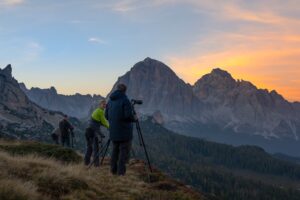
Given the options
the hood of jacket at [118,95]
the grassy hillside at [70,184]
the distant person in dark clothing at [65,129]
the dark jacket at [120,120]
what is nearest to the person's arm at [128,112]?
the dark jacket at [120,120]

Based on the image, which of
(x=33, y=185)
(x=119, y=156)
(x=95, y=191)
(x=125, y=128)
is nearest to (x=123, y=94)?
(x=125, y=128)

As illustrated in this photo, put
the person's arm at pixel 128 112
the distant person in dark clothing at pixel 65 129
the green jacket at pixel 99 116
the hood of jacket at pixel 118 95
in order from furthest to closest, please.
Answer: the distant person in dark clothing at pixel 65 129
the green jacket at pixel 99 116
the hood of jacket at pixel 118 95
the person's arm at pixel 128 112

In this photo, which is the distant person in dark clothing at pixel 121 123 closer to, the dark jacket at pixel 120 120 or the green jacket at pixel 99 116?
the dark jacket at pixel 120 120

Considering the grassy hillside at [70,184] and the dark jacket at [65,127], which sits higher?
the dark jacket at [65,127]

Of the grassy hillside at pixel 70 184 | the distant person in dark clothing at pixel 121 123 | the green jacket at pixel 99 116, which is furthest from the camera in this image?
the green jacket at pixel 99 116

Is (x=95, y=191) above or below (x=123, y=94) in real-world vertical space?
below

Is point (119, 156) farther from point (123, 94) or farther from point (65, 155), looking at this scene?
point (65, 155)

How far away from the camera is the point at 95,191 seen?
1526 cm

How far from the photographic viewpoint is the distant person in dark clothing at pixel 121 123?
1964 centimetres

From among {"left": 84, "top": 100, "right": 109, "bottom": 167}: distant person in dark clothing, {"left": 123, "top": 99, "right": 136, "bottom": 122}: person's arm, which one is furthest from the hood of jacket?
{"left": 84, "top": 100, "right": 109, "bottom": 167}: distant person in dark clothing

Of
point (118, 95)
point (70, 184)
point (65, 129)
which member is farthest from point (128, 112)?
point (65, 129)

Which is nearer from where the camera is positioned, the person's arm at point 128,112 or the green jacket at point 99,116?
the person's arm at point 128,112

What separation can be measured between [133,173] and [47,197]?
30.4ft

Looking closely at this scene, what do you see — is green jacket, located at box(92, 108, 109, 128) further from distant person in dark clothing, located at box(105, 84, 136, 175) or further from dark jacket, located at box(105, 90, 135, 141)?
dark jacket, located at box(105, 90, 135, 141)
